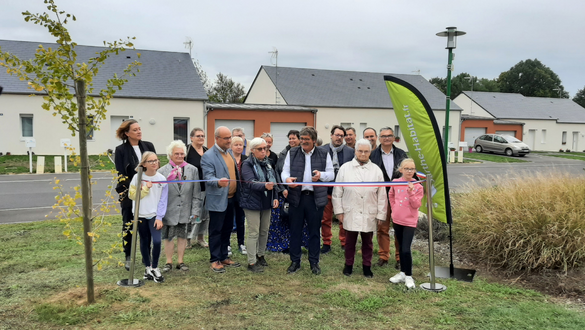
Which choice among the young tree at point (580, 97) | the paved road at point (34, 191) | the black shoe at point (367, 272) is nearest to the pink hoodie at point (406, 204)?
the black shoe at point (367, 272)

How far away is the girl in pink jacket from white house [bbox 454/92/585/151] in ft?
123

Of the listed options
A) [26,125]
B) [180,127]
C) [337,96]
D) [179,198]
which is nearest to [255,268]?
[179,198]

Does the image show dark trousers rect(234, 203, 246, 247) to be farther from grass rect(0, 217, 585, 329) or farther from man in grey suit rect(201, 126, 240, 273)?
grass rect(0, 217, 585, 329)

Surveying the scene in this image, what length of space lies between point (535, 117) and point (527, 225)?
41.1m

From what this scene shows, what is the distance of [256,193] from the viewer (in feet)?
17.4

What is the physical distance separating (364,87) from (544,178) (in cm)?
2888

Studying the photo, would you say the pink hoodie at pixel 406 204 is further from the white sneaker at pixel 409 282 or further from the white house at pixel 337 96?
the white house at pixel 337 96

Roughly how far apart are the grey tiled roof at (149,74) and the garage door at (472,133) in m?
24.4

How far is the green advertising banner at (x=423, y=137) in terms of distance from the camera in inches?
208

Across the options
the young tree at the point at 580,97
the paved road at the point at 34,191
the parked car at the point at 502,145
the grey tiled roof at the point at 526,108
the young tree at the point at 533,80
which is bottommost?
the paved road at the point at 34,191

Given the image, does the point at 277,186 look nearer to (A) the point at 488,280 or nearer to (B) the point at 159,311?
(B) the point at 159,311

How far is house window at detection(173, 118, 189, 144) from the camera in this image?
26.1m

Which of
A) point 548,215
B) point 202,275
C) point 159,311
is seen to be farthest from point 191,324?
point 548,215

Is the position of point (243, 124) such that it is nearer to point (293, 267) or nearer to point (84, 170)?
point (293, 267)
